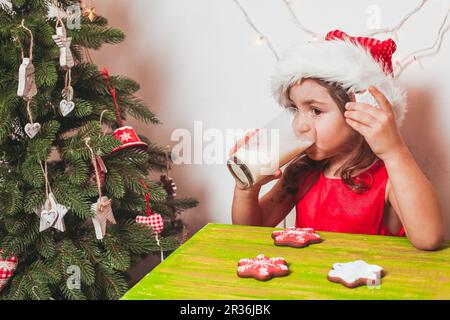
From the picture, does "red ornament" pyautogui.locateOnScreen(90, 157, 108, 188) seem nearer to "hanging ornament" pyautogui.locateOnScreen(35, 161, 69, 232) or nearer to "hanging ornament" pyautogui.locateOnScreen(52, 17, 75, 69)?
"hanging ornament" pyautogui.locateOnScreen(35, 161, 69, 232)

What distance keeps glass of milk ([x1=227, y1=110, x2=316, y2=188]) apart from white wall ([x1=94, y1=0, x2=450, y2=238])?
364 mm

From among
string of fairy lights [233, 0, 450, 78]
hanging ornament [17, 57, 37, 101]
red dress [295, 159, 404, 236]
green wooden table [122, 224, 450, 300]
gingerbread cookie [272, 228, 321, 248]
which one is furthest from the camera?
string of fairy lights [233, 0, 450, 78]

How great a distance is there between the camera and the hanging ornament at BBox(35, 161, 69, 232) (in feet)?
3.38

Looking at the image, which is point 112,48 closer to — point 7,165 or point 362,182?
point 7,165

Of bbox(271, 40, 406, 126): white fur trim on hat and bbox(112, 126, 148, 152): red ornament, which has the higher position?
bbox(271, 40, 406, 126): white fur trim on hat

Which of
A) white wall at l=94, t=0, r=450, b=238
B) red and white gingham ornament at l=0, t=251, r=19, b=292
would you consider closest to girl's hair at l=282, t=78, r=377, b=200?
white wall at l=94, t=0, r=450, b=238

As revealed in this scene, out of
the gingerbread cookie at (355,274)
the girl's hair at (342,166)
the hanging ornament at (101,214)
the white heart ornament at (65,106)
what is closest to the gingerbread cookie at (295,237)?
the gingerbread cookie at (355,274)

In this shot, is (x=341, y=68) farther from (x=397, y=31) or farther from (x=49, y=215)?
(x=49, y=215)

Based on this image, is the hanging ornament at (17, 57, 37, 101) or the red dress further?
the red dress

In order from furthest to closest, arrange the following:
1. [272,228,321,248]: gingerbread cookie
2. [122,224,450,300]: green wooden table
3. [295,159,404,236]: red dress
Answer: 1. [295,159,404,236]: red dress
2. [272,228,321,248]: gingerbread cookie
3. [122,224,450,300]: green wooden table

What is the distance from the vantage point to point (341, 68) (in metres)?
1.02

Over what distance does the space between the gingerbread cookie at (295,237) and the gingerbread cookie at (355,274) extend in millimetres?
129

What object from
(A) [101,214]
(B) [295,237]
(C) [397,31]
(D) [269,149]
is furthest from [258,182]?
(C) [397,31]

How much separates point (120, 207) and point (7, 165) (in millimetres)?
271
